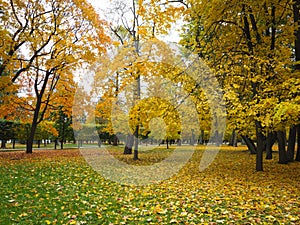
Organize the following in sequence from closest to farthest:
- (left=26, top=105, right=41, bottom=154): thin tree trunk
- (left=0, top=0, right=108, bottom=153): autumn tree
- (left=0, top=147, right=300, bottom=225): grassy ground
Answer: (left=0, top=147, right=300, bottom=225): grassy ground
(left=0, top=0, right=108, bottom=153): autumn tree
(left=26, top=105, right=41, bottom=154): thin tree trunk

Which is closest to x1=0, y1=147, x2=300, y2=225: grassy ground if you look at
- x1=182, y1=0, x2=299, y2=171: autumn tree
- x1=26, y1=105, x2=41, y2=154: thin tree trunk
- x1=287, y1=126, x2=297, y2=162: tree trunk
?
x1=182, y1=0, x2=299, y2=171: autumn tree

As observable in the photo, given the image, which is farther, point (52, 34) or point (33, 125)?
point (33, 125)

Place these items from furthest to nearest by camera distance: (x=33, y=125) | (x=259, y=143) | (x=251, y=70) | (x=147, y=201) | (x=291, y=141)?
(x=33, y=125), (x=291, y=141), (x=259, y=143), (x=251, y=70), (x=147, y=201)

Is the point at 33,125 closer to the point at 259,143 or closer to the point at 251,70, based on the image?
the point at 259,143

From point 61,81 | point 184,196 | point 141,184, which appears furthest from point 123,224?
point 61,81

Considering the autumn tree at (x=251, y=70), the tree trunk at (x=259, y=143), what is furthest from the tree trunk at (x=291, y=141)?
the autumn tree at (x=251, y=70)

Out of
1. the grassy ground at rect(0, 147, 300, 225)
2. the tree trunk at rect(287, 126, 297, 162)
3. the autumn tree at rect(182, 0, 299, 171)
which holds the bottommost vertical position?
the grassy ground at rect(0, 147, 300, 225)

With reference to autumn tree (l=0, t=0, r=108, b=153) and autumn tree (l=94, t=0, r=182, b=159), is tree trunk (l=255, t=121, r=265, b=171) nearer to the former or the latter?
autumn tree (l=94, t=0, r=182, b=159)

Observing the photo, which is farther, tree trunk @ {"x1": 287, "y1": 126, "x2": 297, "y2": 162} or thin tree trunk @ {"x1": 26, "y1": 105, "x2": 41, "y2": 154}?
thin tree trunk @ {"x1": 26, "y1": 105, "x2": 41, "y2": 154}

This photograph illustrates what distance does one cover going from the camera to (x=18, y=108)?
20.7 meters

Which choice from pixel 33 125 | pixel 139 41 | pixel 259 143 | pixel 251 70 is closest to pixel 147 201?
pixel 251 70

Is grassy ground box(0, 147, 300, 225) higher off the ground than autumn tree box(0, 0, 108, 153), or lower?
lower

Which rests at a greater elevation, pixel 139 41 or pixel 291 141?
pixel 139 41

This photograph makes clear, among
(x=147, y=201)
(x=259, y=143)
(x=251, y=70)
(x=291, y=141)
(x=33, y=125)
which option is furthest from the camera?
(x=33, y=125)
